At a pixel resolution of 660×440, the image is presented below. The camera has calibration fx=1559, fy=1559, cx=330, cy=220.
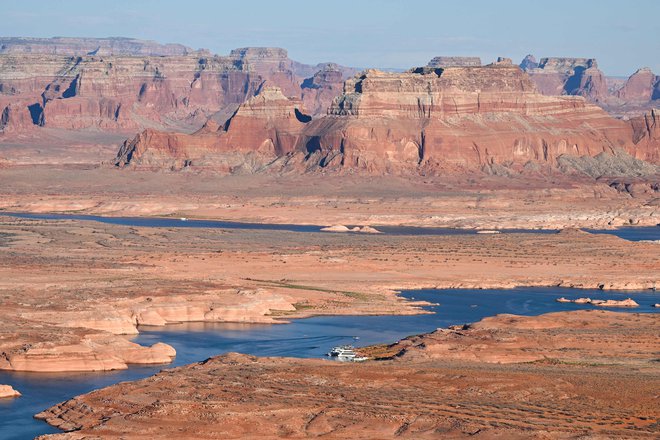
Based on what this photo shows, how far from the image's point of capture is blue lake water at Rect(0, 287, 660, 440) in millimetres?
76312

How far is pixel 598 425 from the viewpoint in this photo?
65.3 meters

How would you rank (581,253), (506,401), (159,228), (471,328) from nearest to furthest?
(506,401)
(471,328)
(581,253)
(159,228)

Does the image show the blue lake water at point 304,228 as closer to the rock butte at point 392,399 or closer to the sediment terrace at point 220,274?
the sediment terrace at point 220,274

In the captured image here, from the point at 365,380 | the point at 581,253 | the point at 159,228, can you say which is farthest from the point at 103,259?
the point at 365,380

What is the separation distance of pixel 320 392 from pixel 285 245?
3342 inches

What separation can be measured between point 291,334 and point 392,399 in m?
30.8

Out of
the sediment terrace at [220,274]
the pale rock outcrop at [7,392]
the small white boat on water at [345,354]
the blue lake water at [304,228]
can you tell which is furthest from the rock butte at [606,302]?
the blue lake water at [304,228]

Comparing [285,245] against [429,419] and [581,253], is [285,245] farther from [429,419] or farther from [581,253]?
[429,419]

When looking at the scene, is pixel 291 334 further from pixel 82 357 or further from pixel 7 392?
pixel 7 392

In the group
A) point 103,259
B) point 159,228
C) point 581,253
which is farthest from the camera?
point 159,228

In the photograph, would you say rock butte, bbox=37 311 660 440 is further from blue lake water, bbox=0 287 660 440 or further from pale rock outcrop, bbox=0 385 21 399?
pale rock outcrop, bbox=0 385 21 399

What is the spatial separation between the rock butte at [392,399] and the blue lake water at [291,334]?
117 inches

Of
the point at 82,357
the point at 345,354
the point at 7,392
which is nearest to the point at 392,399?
the point at 345,354

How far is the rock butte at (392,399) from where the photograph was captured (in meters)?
65.6
